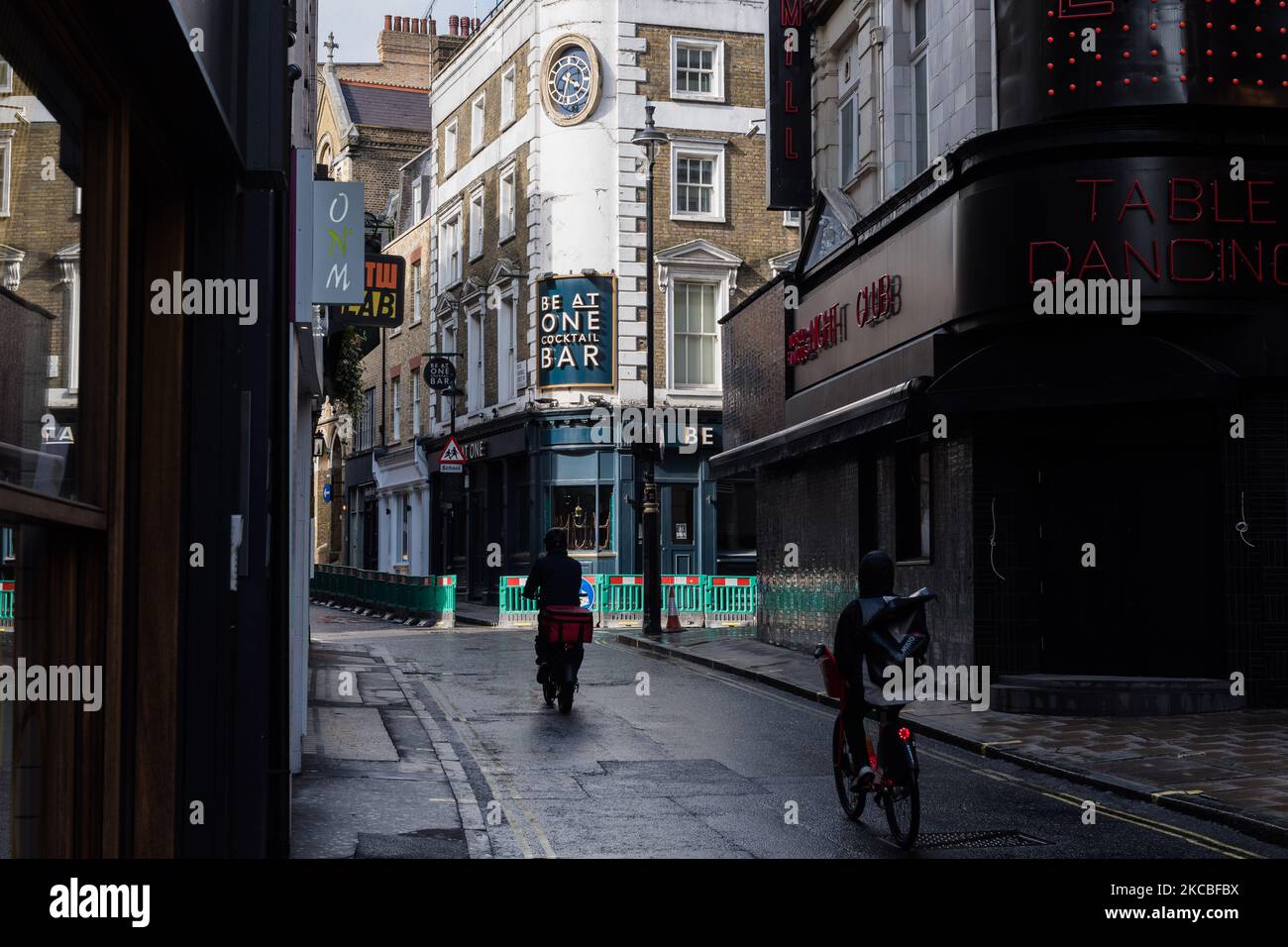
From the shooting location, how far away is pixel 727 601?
102ft

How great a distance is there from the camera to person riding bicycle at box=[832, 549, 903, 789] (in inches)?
337

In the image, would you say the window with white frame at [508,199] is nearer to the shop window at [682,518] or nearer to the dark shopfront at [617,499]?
the dark shopfront at [617,499]

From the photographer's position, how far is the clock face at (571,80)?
36.0 m

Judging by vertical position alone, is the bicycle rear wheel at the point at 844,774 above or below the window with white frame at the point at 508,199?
below

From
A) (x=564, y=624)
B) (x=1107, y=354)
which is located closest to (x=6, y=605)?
(x=564, y=624)

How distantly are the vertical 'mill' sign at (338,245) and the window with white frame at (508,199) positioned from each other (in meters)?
30.2

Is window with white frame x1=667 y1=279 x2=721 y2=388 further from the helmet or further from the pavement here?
the helmet

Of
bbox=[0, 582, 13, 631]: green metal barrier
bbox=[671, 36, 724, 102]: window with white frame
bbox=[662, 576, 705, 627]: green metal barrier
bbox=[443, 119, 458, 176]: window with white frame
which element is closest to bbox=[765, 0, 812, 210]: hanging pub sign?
bbox=[662, 576, 705, 627]: green metal barrier

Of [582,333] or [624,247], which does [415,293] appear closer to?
[582,333]

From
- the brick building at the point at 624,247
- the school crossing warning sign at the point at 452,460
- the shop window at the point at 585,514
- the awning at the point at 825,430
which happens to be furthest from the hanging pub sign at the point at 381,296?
the shop window at the point at 585,514
